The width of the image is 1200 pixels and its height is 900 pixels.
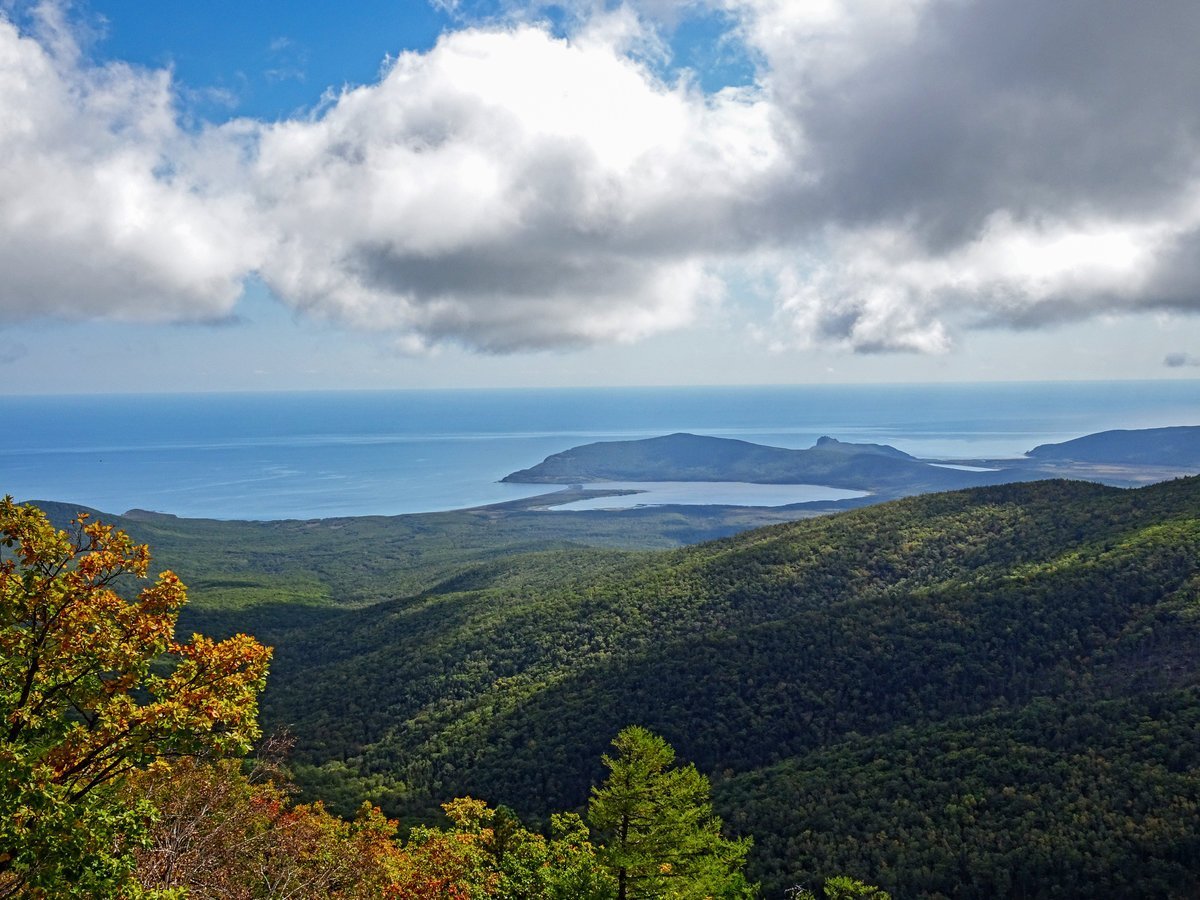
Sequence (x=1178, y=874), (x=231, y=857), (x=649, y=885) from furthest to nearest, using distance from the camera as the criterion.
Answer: (x=1178, y=874)
(x=649, y=885)
(x=231, y=857)

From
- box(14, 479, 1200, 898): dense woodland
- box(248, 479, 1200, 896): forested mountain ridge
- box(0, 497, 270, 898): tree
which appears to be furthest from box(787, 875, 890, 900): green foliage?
box(0, 497, 270, 898): tree

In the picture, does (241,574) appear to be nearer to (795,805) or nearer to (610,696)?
(610,696)

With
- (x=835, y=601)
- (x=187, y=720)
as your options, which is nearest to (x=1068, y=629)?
(x=835, y=601)

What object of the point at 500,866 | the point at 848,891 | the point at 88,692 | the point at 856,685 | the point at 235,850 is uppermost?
the point at 88,692

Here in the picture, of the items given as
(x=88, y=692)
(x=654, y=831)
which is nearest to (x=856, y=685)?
(x=654, y=831)

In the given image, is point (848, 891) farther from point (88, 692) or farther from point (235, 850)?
point (88, 692)

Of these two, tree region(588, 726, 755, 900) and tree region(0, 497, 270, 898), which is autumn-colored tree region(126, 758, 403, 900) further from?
tree region(588, 726, 755, 900)
